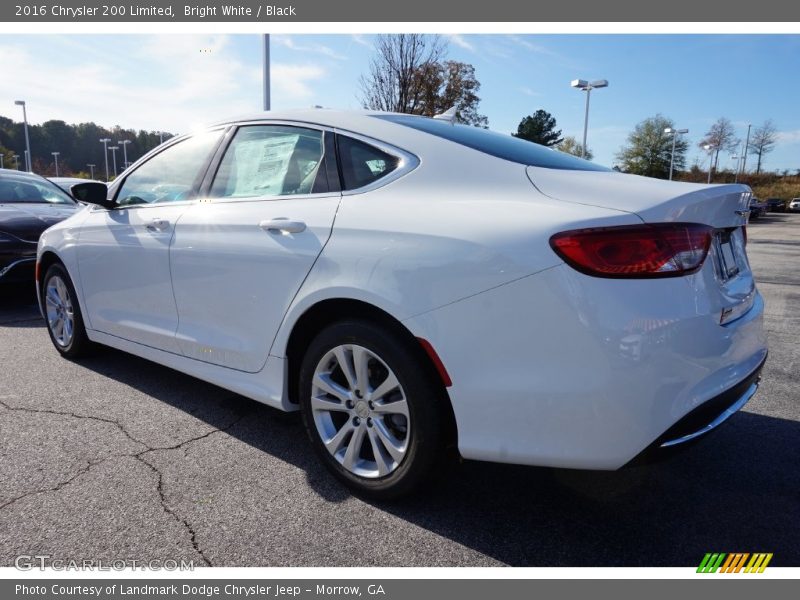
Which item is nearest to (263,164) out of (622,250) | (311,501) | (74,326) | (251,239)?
(251,239)

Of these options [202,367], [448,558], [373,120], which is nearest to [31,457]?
[202,367]

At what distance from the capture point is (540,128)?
4528 centimetres

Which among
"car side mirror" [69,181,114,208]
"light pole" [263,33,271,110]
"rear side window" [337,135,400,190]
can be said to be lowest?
"car side mirror" [69,181,114,208]

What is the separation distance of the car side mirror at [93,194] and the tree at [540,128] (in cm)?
4079

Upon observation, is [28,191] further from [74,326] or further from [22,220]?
[74,326]

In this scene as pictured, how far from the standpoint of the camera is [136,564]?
2.00 metres

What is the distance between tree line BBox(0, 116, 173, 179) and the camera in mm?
96000

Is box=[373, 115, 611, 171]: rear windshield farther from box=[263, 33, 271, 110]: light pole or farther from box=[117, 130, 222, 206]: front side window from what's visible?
box=[263, 33, 271, 110]: light pole

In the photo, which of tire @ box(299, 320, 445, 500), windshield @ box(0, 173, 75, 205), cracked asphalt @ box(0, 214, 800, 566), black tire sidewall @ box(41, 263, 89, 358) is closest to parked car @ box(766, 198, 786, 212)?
windshield @ box(0, 173, 75, 205)

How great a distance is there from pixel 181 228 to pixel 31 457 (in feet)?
4.38

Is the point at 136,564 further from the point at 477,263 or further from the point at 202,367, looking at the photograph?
the point at 477,263

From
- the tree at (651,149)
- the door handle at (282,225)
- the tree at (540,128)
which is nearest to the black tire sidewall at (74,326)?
the door handle at (282,225)

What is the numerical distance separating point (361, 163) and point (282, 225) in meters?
0.44

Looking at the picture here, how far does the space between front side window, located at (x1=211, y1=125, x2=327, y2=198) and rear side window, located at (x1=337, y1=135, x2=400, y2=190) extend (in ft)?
0.38
